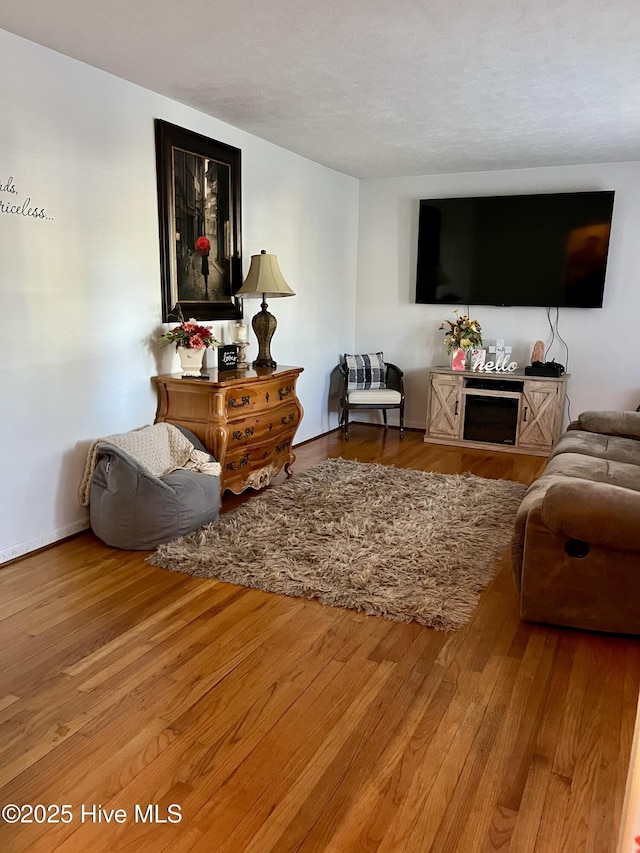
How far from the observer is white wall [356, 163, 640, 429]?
5602 mm

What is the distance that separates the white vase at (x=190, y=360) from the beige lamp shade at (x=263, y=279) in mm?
800

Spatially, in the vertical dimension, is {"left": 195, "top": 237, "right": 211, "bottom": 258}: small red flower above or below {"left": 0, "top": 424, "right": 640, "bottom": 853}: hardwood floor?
above

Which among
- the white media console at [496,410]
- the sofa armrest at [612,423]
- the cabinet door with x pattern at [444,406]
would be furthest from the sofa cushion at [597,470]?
the cabinet door with x pattern at [444,406]

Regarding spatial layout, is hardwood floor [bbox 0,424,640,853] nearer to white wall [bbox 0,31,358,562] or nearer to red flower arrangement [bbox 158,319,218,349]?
white wall [bbox 0,31,358,562]

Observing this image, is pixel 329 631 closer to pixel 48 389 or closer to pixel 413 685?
pixel 413 685

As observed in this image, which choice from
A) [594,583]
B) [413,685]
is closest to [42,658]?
[413,685]

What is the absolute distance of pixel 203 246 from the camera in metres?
4.38

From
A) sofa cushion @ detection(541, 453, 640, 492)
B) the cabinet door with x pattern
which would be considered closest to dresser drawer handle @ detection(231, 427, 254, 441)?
sofa cushion @ detection(541, 453, 640, 492)

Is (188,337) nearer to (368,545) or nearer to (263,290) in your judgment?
(263,290)

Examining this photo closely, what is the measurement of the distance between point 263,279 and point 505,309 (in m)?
2.71

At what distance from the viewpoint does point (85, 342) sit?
→ 139 inches

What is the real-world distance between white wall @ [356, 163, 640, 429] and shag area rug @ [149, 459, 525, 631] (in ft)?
6.51

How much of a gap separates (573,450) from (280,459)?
2.02 metres

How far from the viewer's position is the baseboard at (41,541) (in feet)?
10.5
